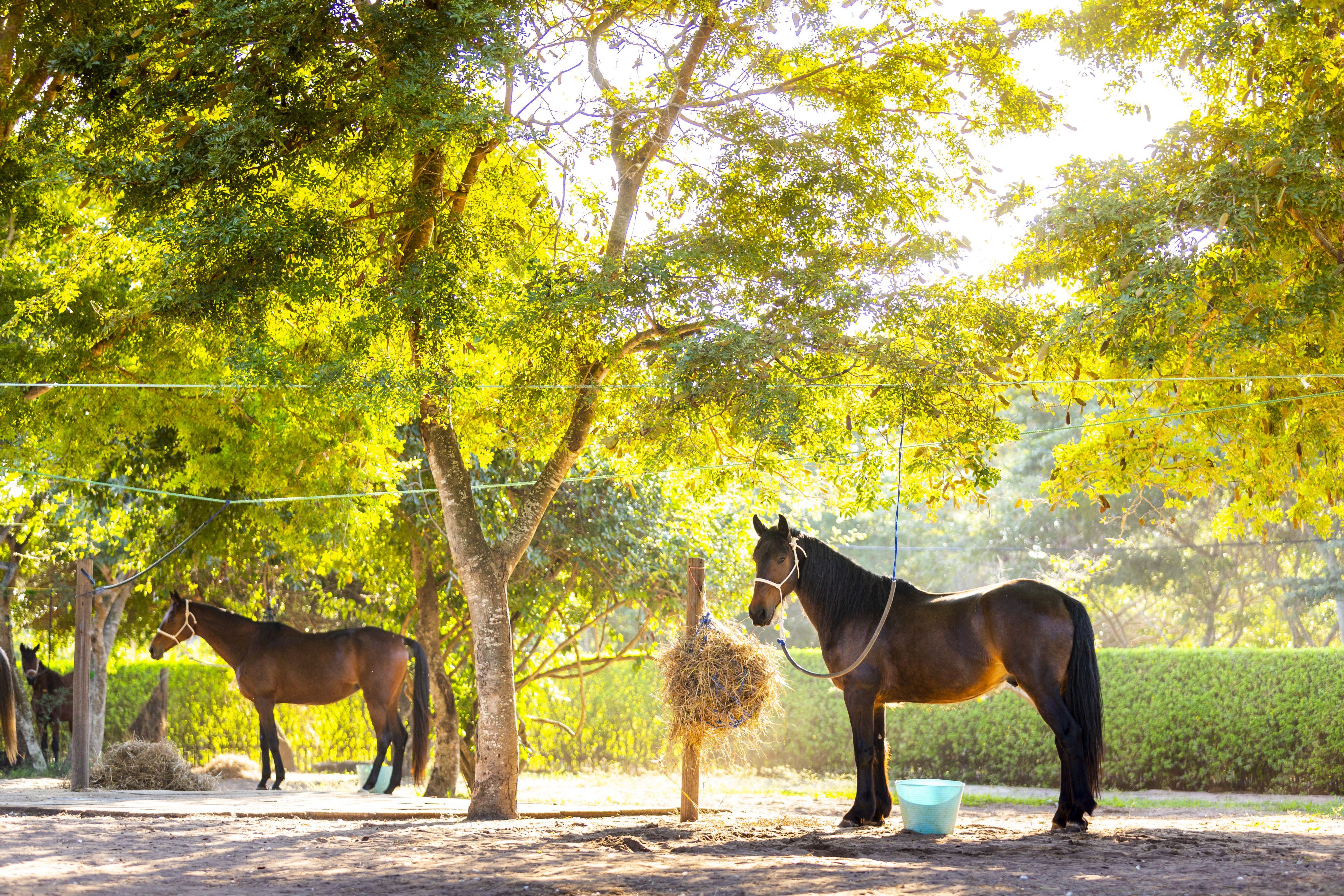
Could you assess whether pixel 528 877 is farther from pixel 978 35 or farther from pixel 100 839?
pixel 978 35

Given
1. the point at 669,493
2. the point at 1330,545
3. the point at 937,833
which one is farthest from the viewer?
the point at 1330,545

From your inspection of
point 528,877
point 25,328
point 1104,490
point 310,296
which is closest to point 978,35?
point 1104,490

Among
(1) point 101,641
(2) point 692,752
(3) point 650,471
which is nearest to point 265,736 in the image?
(1) point 101,641

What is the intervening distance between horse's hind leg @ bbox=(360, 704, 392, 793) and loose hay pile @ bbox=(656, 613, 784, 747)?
4.16m

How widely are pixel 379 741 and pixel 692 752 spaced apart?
412 centimetres

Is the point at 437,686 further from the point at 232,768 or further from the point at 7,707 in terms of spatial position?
the point at 7,707

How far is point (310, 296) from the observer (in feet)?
24.0

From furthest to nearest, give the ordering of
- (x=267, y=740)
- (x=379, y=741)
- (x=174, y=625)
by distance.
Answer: (x=174, y=625)
(x=267, y=740)
(x=379, y=741)

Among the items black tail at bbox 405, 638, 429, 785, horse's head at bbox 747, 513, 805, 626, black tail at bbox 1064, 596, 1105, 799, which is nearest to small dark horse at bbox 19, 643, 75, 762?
black tail at bbox 405, 638, 429, 785

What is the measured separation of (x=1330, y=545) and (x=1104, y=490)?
15.8m

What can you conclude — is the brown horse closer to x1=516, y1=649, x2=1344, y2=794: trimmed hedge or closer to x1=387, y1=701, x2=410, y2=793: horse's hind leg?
x1=387, y1=701, x2=410, y2=793: horse's hind leg

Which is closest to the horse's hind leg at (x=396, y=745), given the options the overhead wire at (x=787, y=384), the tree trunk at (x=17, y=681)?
the overhead wire at (x=787, y=384)

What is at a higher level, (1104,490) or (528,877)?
(1104,490)

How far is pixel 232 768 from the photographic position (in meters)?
11.9
